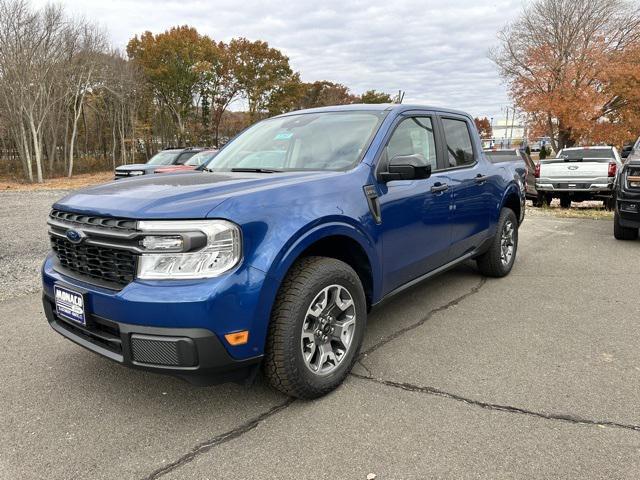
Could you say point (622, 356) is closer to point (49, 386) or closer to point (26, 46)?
point (49, 386)

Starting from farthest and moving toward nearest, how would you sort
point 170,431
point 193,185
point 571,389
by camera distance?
point 571,389 < point 193,185 < point 170,431

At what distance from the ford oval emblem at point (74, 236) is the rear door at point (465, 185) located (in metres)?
2.80

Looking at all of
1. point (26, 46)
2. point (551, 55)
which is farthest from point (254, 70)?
point (551, 55)

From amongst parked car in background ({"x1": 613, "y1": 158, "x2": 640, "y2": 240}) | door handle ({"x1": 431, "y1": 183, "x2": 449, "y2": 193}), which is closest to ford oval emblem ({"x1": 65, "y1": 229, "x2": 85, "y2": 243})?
door handle ({"x1": 431, "y1": 183, "x2": 449, "y2": 193})

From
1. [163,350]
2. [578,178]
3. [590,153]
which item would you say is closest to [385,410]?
[163,350]

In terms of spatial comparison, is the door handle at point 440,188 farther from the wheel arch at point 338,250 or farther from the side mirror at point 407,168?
the wheel arch at point 338,250

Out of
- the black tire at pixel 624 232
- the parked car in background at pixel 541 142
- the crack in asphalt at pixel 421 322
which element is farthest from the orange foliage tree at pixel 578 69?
the crack in asphalt at pixel 421 322

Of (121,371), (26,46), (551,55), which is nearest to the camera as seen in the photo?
(121,371)

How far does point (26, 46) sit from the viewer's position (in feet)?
71.2

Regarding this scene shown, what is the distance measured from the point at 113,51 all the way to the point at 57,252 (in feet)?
110

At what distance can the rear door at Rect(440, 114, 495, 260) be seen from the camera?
423 cm

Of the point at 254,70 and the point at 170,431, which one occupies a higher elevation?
the point at 254,70

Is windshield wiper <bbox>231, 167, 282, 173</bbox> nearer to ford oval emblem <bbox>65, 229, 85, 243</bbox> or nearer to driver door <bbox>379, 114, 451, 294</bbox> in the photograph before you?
driver door <bbox>379, 114, 451, 294</bbox>

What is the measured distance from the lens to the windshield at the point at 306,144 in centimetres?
340
